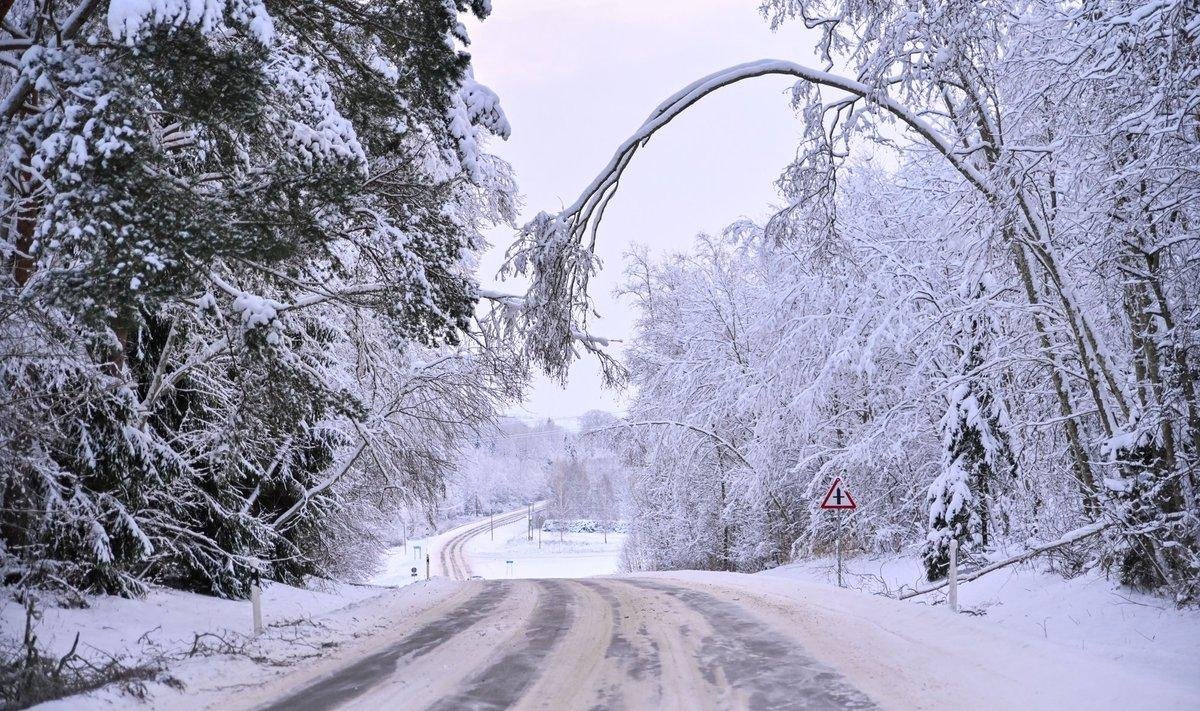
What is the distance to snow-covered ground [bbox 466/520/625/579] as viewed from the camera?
5509 centimetres

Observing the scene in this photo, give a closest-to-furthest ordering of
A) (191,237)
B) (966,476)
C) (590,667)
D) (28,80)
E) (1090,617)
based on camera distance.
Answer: (191,237)
(28,80)
(590,667)
(1090,617)
(966,476)

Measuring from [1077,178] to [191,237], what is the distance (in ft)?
26.6

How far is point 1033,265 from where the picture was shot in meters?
10.8

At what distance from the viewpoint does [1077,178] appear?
7.84 metres

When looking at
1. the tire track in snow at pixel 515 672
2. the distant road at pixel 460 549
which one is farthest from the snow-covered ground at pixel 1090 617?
the distant road at pixel 460 549

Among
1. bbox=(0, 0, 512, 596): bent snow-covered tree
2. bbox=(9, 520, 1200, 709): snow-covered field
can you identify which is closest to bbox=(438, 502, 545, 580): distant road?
bbox=(9, 520, 1200, 709): snow-covered field

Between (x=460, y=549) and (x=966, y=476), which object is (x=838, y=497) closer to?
(x=966, y=476)

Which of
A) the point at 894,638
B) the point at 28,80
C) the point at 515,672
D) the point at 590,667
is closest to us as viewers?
the point at 28,80

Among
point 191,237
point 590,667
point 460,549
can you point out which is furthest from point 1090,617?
point 460,549

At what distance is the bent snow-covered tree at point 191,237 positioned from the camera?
6.13 metres

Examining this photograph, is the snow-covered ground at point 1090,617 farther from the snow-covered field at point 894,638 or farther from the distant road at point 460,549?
the distant road at point 460,549

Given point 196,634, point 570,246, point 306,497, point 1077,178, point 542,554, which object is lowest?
point 542,554

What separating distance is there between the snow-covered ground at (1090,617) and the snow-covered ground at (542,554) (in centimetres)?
3287

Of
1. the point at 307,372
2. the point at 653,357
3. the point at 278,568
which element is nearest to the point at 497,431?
the point at 278,568
